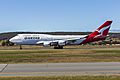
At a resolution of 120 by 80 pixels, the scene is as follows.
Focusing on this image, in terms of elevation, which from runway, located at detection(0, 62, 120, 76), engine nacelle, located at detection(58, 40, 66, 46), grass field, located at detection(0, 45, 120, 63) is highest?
runway, located at detection(0, 62, 120, 76)

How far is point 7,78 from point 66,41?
4755 centimetres

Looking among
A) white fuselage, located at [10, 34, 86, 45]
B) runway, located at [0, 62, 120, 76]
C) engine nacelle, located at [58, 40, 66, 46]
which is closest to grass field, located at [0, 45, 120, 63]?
runway, located at [0, 62, 120, 76]

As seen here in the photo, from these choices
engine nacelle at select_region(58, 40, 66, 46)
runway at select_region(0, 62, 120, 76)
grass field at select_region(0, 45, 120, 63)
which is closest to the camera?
runway at select_region(0, 62, 120, 76)

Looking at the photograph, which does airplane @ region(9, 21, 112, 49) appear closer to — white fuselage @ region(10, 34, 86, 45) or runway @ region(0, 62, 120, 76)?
white fuselage @ region(10, 34, 86, 45)

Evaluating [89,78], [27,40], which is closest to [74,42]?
[27,40]

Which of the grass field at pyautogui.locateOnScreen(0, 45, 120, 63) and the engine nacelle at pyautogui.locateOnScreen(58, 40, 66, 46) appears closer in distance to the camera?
the grass field at pyautogui.locateOnScreen(0, 45, 120, 63)

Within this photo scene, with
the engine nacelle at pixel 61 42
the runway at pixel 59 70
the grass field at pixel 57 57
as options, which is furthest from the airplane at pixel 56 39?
the runway at pixel 59 70

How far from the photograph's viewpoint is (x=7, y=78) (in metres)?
14.0

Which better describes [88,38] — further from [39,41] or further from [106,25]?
[39,41]

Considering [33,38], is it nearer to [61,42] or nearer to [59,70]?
[61,42]

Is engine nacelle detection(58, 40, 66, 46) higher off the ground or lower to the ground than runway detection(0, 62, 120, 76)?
lower

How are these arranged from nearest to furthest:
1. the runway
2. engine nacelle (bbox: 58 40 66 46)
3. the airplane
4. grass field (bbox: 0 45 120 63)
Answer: the runway
grass field (bbox: 0 45 120 63)
engine nacelle (bbox: 58 40 66 46)
the airplane

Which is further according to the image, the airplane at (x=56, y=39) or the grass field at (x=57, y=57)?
the airplane at (x=56, y=39)

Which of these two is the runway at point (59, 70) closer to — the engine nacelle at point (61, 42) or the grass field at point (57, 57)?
the grass field at point (57, 57)
